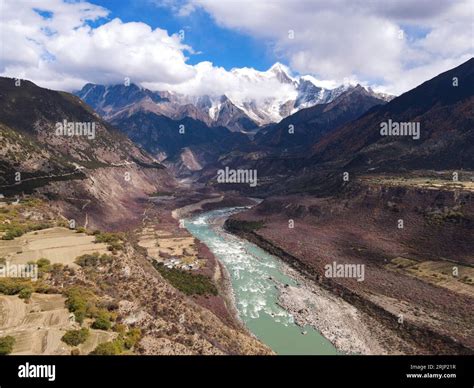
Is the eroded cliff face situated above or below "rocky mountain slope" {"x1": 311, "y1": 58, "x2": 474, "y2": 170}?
below

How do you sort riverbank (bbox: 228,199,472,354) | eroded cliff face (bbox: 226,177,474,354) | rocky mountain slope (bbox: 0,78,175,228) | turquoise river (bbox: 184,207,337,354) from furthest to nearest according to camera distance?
rocky mountain slope (bbox: 0,78,175,228) → eroded cliff face (bbox: 226,177,474,354) → turquoise river (bbox: 184,207,337,354) → riverbank (bbox: 228,199,472,354)

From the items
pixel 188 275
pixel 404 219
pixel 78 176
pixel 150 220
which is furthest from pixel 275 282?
pixel 78 176

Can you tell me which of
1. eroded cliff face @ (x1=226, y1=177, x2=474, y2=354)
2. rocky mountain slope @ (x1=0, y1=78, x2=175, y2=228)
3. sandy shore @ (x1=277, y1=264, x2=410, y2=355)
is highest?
rocky mountain slope @ (x1=0, y1=78, x2=175, y2=228)

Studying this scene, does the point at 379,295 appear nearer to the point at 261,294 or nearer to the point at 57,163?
the point at 261,294

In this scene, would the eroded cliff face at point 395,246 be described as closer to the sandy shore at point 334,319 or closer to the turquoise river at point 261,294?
the sandy shore at point 334,319

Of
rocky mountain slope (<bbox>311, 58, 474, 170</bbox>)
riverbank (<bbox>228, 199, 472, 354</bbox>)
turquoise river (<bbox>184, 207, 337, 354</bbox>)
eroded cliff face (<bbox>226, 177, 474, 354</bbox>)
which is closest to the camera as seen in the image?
riverbank (<bbox>228, 199, 472, 354</bbox>)

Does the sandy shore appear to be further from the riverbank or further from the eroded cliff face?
the eroded cliff face

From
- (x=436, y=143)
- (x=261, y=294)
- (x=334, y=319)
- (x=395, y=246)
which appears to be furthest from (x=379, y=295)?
(x=436, y=143)

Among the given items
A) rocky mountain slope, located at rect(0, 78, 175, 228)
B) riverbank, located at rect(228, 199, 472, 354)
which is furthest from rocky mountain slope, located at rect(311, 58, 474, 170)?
rocky mountain slope, located at rect(0, 78, 175, 228)

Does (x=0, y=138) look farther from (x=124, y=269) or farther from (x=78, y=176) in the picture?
(x=124, y=269)

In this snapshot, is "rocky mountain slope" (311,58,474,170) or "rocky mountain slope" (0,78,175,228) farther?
"rocky mountain slope" (311,58,474,170)
